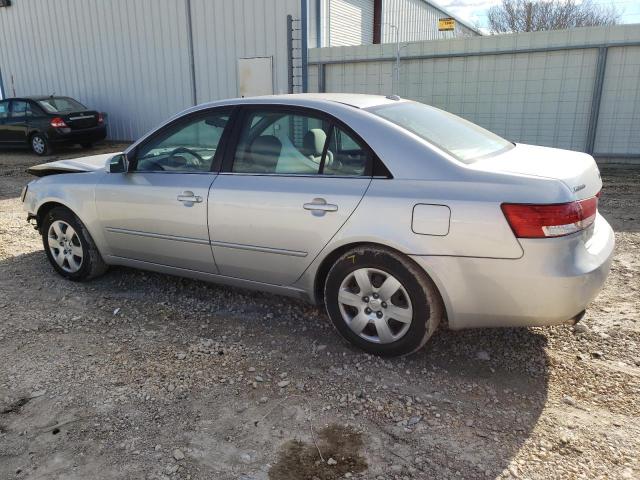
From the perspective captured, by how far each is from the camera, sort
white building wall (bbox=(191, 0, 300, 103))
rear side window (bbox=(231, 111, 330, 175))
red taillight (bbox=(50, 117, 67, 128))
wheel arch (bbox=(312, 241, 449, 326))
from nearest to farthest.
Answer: wheel arch (bbox=(312, 241, 449, 326))
rear side window (bbox=(231, 111, 330, 175))
white building wall (bbox=(191, 0, 300, 103))
red taillight (bbox=(50, 117, 67, 128))

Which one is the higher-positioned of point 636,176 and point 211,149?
point 211,149

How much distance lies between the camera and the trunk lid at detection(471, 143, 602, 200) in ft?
9.47

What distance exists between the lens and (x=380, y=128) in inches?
127

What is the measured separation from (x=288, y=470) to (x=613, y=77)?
10.3m

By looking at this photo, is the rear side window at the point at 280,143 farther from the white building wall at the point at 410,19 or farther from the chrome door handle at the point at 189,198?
the white building wall at the point at 410,19

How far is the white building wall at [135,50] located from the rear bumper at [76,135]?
1.95 m

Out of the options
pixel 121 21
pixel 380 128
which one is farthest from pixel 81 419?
pixel 121 21

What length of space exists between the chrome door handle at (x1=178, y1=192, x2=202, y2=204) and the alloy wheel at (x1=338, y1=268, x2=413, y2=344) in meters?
1.22

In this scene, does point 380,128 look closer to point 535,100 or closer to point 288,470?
point 288,470

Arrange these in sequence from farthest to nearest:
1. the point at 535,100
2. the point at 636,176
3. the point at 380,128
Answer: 1. the point at 535,100
2. the point at 636,176
3. the point at 380,128

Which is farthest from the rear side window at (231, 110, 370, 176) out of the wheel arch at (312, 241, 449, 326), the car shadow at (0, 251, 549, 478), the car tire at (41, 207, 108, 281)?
the car tire at (41, 207, 108, 281)

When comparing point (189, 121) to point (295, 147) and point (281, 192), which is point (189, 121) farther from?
point (281, 192)

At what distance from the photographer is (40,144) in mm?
14031

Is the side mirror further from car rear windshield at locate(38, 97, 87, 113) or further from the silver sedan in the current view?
car rear windshield at locate(38, 97, 87, 113)
